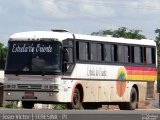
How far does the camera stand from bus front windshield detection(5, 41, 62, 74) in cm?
2581

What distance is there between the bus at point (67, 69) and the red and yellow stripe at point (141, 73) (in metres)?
0.06

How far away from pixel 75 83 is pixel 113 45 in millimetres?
3806

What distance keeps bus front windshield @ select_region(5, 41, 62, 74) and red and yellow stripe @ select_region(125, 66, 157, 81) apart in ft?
18.3

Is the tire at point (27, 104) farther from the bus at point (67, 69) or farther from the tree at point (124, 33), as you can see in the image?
the tree at point (124, 33)

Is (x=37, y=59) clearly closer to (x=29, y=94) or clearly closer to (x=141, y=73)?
(x=29, y=94)

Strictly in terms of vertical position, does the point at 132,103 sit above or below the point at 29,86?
below

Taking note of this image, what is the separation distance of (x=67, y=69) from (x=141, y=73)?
6.51m

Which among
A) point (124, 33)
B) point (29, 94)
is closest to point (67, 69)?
point (29, 94)

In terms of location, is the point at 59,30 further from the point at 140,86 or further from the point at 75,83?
the point at 140,86

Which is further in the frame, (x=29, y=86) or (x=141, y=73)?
(x=141, y=73)

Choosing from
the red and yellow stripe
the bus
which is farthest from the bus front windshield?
the red and yellow stripe

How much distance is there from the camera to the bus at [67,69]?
1019 inches

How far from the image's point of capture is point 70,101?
26.5 metres

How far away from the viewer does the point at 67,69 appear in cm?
2623
